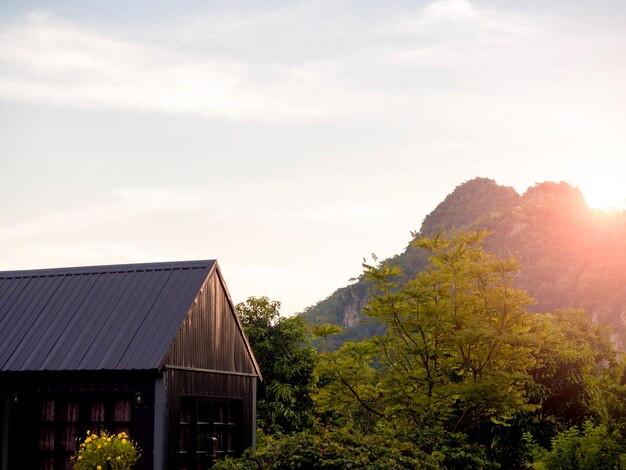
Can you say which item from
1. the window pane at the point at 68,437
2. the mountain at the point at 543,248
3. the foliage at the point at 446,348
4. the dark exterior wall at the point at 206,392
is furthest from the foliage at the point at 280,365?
the mountain at the point at 543,248

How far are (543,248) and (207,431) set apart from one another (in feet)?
427

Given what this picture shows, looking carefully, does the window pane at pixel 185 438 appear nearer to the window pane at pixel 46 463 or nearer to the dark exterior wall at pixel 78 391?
the dark exterior wall at pixel 78 391

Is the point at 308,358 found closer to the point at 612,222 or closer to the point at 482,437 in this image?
the point at 482,437

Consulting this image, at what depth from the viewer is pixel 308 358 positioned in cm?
4378

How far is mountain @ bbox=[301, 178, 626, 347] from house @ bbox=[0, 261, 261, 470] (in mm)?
94276

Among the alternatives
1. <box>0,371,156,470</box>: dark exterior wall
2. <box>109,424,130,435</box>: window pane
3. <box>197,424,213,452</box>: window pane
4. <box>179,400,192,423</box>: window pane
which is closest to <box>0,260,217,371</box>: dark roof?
<box>0,371,156,470</box>: dark exterior wall

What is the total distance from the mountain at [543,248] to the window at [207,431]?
93.4 metres

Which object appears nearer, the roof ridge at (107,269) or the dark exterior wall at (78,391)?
the dark exterior wall at (78,391)

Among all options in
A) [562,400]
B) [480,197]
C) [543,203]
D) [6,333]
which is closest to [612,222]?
[543,203]

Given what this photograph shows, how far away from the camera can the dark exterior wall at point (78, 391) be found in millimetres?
21719

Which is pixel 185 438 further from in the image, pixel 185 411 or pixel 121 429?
pixel 121 429

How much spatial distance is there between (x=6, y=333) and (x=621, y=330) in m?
105

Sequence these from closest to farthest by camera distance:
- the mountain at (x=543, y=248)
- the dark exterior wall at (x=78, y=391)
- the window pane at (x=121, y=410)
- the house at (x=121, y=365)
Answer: the dark exterior wall at (x=78, y=391)
the house at (x=121, y=365)
the window pane at (x=121, y=410)
the mountain at (x=543, y=248)

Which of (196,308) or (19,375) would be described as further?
(196,308)
